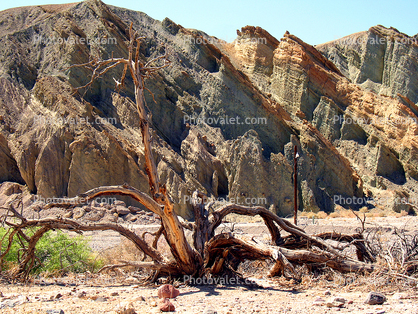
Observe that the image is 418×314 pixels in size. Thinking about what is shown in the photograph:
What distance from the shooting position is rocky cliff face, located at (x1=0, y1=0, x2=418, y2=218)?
23500 millimetres

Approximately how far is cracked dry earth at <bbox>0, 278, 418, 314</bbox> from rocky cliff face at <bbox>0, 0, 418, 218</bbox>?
16.3m

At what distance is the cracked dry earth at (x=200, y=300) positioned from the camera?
5.17m

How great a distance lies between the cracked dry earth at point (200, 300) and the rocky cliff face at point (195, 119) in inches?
643

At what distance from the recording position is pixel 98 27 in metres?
29.1

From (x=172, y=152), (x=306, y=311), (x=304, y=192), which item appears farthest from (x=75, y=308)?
(x=304, y=192)

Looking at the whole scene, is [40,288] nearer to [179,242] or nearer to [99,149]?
[179,242]

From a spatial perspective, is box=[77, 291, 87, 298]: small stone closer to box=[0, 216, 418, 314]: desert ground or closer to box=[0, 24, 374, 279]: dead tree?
box=[0, 216, 418, 314]: desert ground

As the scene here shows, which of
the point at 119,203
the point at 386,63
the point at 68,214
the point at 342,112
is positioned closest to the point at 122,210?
the point at 119,203

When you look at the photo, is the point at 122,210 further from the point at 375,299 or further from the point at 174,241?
the point at 375,299

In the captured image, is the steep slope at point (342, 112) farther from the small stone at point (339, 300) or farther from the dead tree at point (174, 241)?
the small stone at point (339, 300)

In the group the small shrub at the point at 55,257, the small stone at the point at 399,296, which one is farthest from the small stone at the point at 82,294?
the small stone at the point at 399,296

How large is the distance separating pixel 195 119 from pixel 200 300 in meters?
23.6

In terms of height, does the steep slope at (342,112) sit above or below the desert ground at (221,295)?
above

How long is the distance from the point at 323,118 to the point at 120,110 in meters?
17.3
